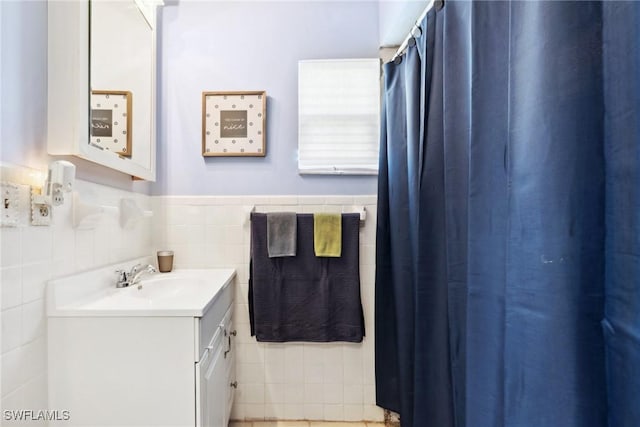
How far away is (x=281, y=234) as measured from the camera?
161cm

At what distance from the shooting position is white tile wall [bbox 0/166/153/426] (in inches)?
30.4

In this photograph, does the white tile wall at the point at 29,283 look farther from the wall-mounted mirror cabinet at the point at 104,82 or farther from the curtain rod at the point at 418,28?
the curtain rod at the point at 418,28

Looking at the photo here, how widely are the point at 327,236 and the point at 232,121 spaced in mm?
879

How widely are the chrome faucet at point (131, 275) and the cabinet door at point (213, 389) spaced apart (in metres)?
0.49

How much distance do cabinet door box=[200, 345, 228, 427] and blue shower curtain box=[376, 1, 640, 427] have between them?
2.63 ft

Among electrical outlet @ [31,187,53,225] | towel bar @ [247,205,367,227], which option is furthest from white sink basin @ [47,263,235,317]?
towel bar @ [247,205,367,227]

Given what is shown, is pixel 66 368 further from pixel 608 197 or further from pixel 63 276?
pixel 608 197

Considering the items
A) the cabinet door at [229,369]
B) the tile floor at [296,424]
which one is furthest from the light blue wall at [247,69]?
the tile floor at [296,424]

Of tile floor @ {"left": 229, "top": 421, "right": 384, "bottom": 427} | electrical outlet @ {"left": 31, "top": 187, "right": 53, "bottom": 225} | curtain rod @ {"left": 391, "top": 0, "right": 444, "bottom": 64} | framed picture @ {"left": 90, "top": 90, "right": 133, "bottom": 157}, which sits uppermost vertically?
Result: curtain rod @ {"left": 391, "top": 0, "right": 444, "bottom": 64}

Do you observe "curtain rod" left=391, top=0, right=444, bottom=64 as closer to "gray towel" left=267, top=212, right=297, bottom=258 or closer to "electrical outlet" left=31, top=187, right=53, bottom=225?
"gray towel" left=267, top=212, right=297, bottom=258

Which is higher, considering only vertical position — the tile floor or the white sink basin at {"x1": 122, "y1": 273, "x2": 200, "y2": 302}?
the white sink basin at {"x1": 122, "y1": 273, "x2": 200, "y2": 302}

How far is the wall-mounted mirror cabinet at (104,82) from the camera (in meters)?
0.94

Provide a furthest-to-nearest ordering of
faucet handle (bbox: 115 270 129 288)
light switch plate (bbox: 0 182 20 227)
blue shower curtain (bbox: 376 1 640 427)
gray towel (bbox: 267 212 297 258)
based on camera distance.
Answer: gray towel (bbox: 267 212 297 258) < faucet handle (bbox: 115 270 129 288) < light switch plate (bbox: 0 182 20 227) < blue shower curtain (bbox: 376 1 640 427)

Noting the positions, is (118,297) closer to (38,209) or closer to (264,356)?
(38,209)
